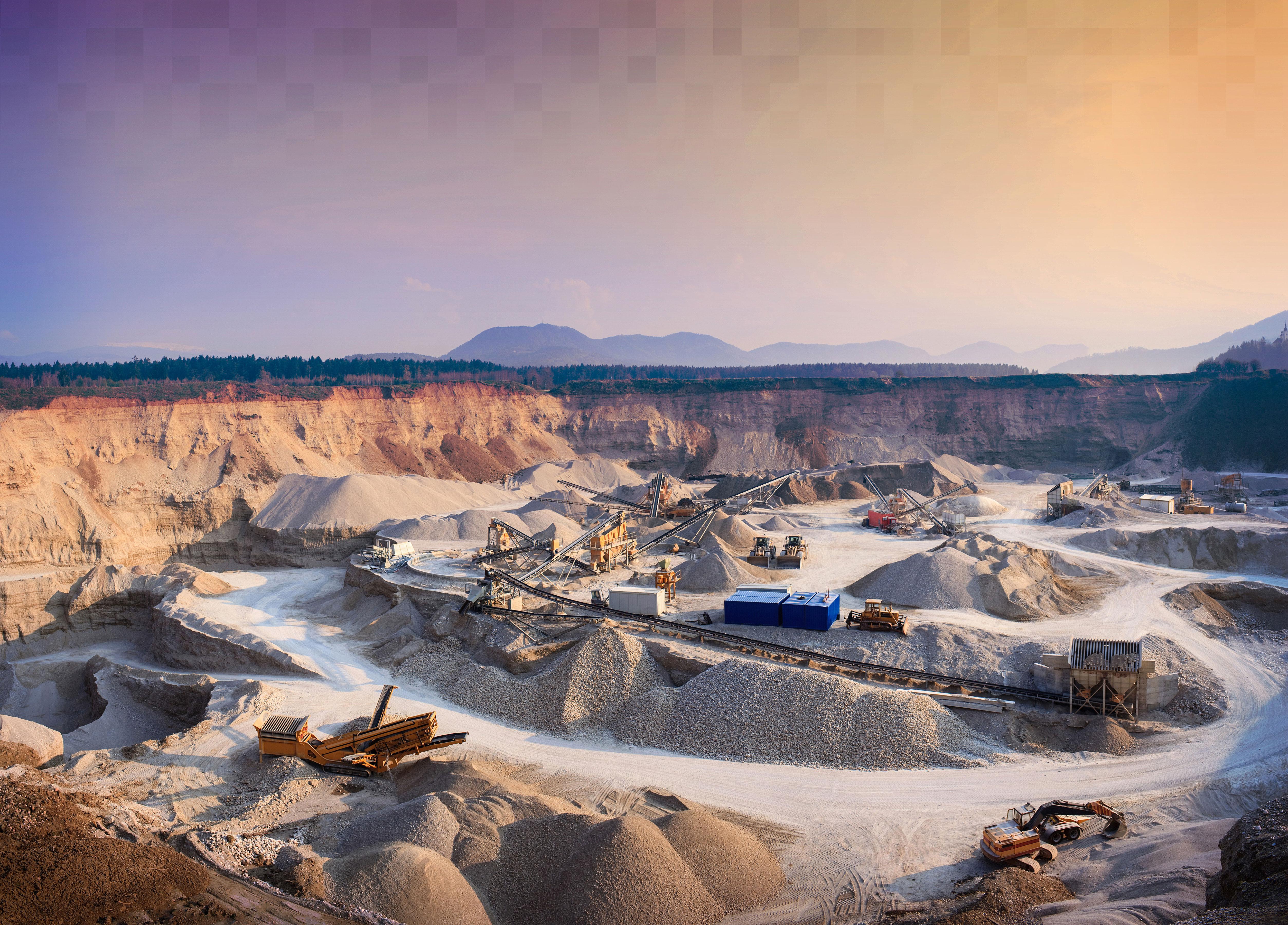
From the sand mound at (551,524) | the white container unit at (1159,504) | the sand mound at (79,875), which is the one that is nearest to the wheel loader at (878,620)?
the sand mound at (551,524)

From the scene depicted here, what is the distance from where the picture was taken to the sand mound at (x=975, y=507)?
5259cm

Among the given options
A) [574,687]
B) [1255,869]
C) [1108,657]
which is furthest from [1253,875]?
[574,687]

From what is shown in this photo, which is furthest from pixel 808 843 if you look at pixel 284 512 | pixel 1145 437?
pixel 1145 437

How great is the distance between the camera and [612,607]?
3014cm

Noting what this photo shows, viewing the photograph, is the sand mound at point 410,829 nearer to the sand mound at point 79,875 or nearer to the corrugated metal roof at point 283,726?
the sand mound at point 79,875

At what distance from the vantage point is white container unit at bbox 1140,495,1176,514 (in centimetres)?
4959

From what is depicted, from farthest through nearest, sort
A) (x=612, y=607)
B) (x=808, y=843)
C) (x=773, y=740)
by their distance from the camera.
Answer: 1. (x=612, y=607)
2. (x=773, y=740)
3. (x=808, y=843)

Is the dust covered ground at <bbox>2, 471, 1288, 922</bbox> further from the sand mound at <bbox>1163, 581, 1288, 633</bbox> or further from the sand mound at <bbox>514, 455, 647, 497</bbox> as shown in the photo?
the sand mound at <bbox>514, 455, 647, 497</bbox>

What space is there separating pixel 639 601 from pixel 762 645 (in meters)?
5.59

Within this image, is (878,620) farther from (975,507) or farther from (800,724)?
(975,507)

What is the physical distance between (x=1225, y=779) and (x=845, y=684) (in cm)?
901

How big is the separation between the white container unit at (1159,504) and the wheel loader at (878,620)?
31786 mm

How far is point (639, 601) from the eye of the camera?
29844 millimetres

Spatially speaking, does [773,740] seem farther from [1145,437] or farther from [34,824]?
[1145,437]
